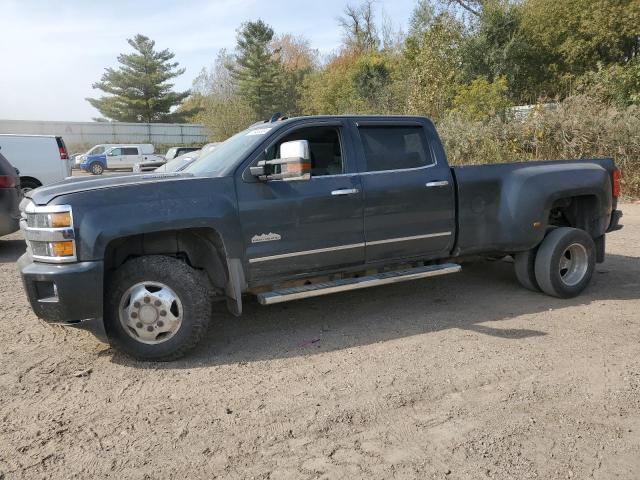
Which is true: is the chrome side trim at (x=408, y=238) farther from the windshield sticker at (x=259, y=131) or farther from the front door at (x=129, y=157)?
the front door at (x=129, y=157)

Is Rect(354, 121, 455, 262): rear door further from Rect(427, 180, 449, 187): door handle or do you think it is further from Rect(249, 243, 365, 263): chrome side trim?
Rect(249, 243, 365, 263): chrome side trim

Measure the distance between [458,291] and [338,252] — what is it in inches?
79.7

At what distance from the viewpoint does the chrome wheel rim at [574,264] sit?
582cm

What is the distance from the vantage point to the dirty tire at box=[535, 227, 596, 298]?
560 centimetres

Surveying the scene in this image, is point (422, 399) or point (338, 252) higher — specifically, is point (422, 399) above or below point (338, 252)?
below

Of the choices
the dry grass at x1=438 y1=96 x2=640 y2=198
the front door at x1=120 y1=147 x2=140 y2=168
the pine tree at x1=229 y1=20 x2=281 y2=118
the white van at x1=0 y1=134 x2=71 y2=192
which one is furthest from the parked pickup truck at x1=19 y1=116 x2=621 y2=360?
the pine tree at x1=229 y1=20 x2=281 y2=118

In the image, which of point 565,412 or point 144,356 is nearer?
point 565,412

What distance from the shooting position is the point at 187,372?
4.04 metres

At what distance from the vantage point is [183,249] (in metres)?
4.44

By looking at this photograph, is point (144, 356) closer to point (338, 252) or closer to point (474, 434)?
point (338, 252)

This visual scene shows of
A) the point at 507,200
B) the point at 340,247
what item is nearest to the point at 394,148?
the point at 340,247

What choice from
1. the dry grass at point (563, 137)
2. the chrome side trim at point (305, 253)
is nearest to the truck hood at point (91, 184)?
the chrome side trim at point (305, 253)

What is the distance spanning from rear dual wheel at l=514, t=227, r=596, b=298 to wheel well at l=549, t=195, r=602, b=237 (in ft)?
0.90

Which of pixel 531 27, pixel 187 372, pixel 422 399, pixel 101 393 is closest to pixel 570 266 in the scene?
pixel 422 399
